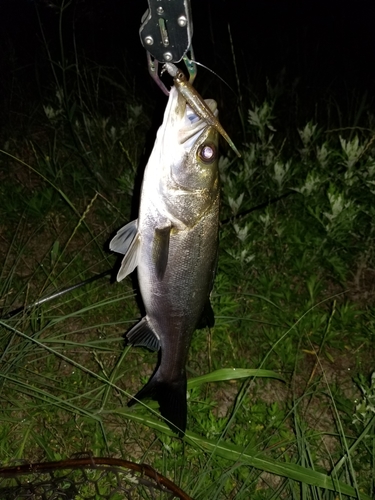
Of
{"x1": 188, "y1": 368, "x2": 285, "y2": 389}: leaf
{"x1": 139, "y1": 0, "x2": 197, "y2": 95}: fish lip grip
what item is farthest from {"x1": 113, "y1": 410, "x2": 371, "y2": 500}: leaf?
→ {"x1": 139, "y1": 0, "x2": 197, "y2": 95}: fish lip grip

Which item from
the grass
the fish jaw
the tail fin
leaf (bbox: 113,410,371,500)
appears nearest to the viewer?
the fish jaw

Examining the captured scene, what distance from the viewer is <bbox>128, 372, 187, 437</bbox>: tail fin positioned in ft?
7.75

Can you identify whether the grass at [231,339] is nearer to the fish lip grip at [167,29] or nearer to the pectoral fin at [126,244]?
the pectoral fin at [126,244]

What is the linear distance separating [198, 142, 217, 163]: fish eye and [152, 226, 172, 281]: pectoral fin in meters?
0.31

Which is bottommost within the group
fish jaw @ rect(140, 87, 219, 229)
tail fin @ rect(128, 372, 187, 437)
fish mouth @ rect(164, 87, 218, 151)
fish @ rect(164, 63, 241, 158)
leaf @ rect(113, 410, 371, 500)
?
leaf @ rect(113, 410, 371, 500)

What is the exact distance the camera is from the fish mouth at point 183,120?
1.71 metres

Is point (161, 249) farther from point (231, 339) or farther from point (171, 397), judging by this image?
point (231, 339)

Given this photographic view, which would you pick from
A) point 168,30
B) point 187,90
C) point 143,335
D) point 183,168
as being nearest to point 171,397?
point 143,335

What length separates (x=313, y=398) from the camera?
2945mm

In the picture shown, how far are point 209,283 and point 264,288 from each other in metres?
1.28

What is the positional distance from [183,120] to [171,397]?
53.0 inches

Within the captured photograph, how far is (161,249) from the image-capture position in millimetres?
1996

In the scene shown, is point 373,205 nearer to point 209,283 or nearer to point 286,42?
point 209,283

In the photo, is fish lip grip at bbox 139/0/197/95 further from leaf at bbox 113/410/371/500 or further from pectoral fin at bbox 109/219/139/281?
leaf at bbox 113/410/371/500
